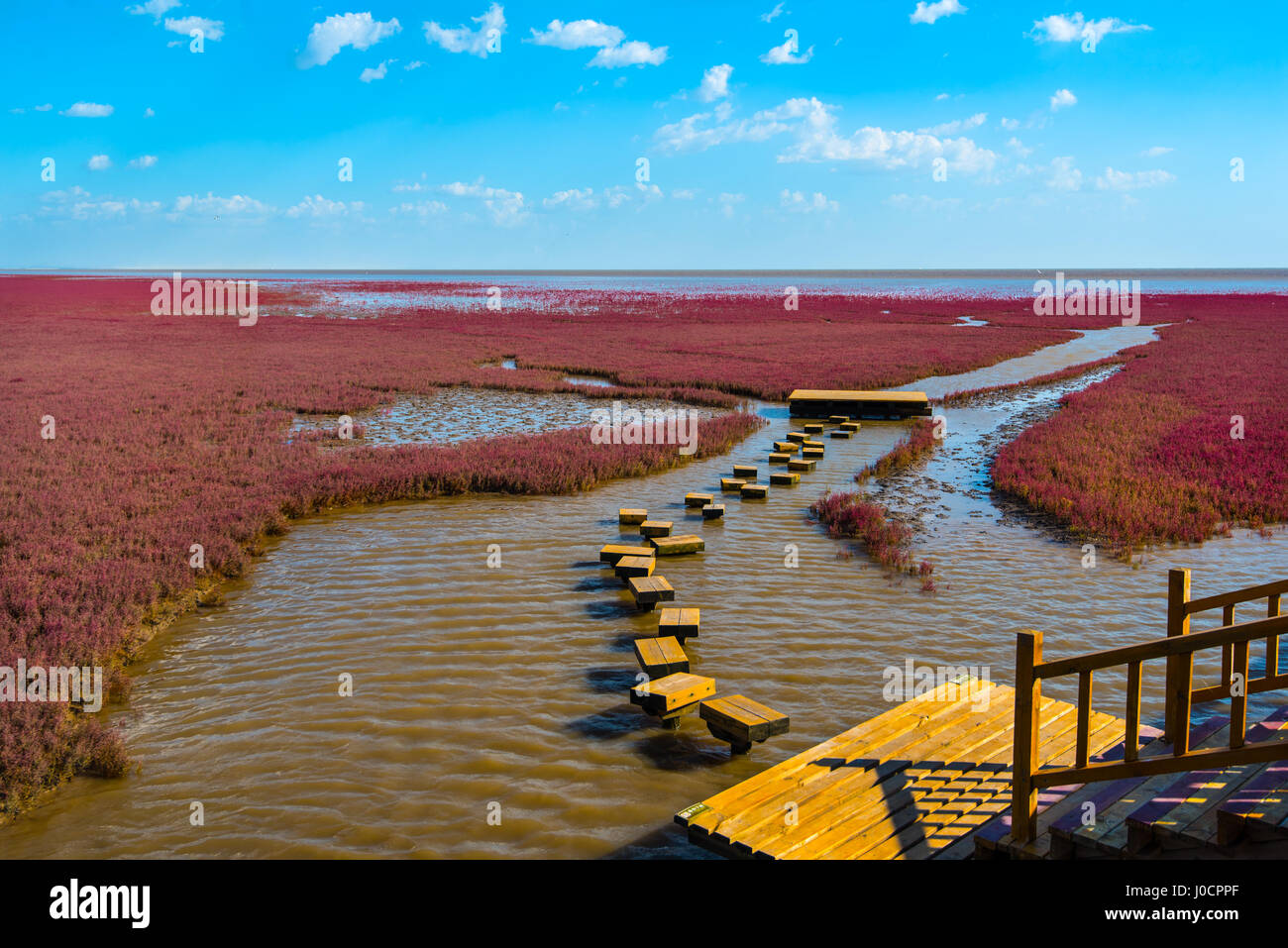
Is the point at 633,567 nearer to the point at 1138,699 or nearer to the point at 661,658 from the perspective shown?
the point at 661,658

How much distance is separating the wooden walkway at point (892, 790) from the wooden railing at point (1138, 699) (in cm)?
65

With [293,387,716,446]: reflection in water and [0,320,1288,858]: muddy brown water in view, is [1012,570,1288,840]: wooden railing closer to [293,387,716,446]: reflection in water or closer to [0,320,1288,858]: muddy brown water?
[0,320,1288,858]: muddy brown water

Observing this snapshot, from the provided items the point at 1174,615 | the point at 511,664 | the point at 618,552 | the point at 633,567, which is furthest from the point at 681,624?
the point at 1174,615

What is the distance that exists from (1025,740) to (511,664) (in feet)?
18.2

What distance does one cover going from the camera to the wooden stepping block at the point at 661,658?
28.3 feet

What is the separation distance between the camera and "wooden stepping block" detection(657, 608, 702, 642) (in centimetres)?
962

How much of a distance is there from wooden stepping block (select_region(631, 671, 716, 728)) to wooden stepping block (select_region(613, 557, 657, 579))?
350 cm

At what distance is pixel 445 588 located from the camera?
11.5m

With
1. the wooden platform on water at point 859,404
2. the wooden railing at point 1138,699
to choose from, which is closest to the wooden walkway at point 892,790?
the wooden railing at point 1138,699

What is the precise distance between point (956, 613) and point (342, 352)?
1414 inches

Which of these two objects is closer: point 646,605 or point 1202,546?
point 646,605
